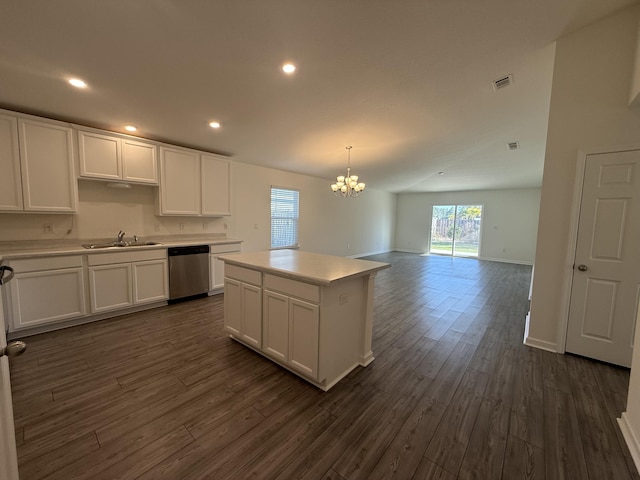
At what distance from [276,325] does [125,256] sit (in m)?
2.50

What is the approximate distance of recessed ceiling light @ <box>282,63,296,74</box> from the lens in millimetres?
2639

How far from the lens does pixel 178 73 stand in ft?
8.63

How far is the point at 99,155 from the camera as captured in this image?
341 cm

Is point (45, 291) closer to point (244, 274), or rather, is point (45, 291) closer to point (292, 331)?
point (244, 274)

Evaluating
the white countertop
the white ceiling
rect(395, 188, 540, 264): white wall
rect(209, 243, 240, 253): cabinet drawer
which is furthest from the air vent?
rect(395, 188, 540, 264): white wall

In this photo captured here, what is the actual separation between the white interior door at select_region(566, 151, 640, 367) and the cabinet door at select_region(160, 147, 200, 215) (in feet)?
16.3

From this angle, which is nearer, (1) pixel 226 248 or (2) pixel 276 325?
(2) pixel 276 325

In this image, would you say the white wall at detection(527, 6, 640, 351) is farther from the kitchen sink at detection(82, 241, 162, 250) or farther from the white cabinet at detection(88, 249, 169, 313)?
the kitchen sink at detection(82, 241, 162, 250)

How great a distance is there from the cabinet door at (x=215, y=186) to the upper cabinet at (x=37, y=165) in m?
1.63

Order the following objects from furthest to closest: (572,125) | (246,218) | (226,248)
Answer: (246,218), (226,248), (572,125)

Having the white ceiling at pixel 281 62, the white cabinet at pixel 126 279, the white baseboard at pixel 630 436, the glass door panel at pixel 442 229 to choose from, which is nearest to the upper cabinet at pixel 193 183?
the white ceiling at pixel 281 62

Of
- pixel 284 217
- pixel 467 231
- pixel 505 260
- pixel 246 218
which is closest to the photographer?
pixel 246 218

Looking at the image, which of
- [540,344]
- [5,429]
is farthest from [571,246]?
[5,429]

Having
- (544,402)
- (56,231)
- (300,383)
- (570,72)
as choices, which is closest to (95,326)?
(56,231)
